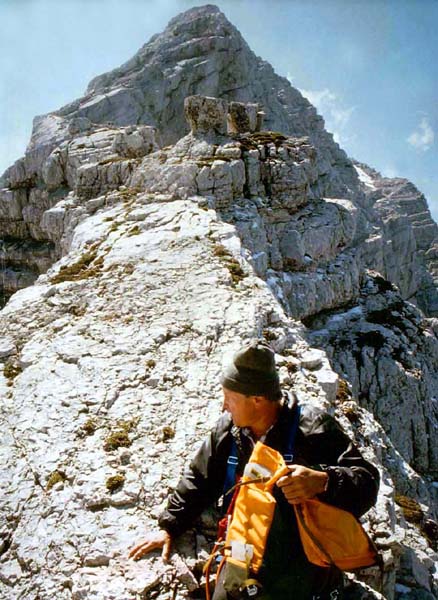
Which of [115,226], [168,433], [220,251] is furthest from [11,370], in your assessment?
[115,226]

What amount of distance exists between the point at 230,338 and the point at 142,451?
3.93m

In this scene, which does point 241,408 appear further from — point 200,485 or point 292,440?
point 200,485

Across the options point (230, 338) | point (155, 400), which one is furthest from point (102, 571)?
point (230, 338)

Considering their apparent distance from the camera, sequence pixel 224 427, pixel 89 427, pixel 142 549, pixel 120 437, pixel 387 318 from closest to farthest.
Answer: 1. pixel 224 427
2. pixel 142 549
3. pixel 120 437
4. pixel 89 427
5. pixel 387 318

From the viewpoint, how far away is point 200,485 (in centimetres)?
581

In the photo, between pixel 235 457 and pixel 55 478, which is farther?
pixel 55 478

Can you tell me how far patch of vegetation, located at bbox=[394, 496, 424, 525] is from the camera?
448 inches

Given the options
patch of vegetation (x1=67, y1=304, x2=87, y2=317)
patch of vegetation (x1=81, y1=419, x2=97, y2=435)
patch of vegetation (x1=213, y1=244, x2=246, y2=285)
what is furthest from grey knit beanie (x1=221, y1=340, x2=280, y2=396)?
patch of vegetation (x1=67, y1=304, x2=87, y2=317)

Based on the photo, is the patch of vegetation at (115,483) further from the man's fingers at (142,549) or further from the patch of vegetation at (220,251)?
the patch of vegetation at (220,251)

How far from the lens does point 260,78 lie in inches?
3890

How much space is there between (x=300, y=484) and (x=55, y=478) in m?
5.21

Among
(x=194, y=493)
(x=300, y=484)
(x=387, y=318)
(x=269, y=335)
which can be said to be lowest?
(x=194, y=493)

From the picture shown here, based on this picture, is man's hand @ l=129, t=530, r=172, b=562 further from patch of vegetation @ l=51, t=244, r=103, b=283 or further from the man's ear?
patch of vegetation @ l=51, t=244, r=103, b=283

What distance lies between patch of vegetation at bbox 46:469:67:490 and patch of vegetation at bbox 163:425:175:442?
1.87 meters
